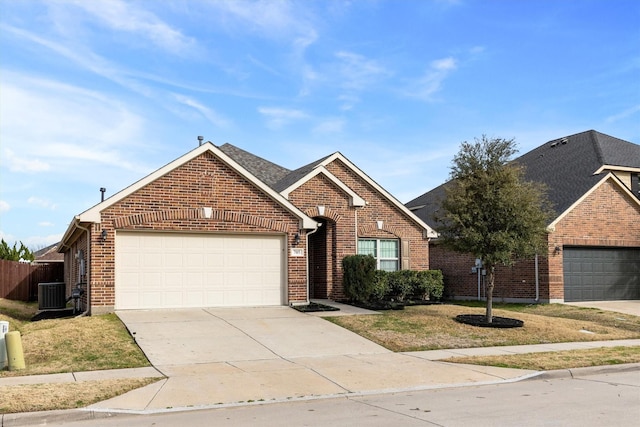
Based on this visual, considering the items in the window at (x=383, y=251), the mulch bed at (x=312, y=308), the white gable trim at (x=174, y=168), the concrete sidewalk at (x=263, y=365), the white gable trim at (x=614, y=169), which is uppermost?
the white gable trim at (x=614, y=169)

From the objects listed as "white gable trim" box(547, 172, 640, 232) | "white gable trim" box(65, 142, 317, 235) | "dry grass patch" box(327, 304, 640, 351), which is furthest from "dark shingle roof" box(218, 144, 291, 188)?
"white gable trim" box(547, 172, 640, 232)

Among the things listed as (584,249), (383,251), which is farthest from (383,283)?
(584,249)

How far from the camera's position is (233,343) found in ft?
44.0

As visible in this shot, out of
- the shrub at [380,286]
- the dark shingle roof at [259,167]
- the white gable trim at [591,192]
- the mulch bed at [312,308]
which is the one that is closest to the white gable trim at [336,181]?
the shrub at [380,286]

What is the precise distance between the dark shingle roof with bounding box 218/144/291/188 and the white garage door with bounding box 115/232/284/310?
8788 millimetres

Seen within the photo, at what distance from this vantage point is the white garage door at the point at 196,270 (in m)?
16.9

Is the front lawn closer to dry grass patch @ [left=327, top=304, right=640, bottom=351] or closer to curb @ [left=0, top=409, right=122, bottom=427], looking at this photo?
curb @ [left=0, top=409, right=122, bottom=427]

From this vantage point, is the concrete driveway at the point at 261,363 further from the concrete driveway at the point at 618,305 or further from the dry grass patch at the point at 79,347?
the concrete driveway at the point at 618,305

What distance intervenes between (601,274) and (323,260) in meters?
11.7

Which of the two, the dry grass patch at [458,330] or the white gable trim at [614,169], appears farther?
the white gable trim at [614,169]

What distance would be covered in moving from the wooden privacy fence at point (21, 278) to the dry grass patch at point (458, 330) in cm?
1940

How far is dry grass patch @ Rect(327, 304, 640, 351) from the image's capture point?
564 inches

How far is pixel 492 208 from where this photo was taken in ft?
53.4

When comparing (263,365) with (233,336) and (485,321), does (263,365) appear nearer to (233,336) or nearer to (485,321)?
(233,336)
